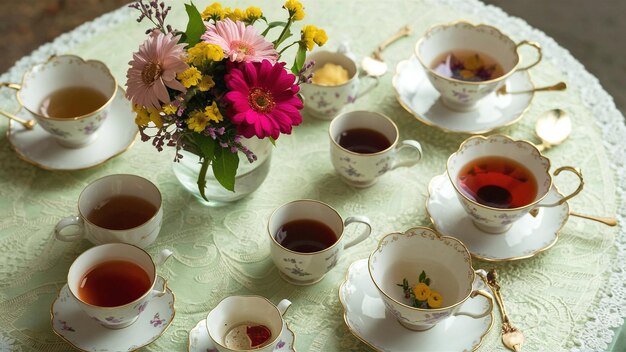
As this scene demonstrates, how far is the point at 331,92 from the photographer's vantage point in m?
1.79

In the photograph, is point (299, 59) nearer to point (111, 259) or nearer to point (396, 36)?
point (111, 259)

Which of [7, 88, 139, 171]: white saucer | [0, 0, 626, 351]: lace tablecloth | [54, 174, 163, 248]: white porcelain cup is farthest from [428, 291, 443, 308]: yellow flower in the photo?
[7, 88, 139, 171]: white saucer

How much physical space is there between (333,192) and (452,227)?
11.3 inches

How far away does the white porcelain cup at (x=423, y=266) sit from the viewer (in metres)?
1.39

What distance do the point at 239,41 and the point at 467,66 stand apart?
2.59 feet

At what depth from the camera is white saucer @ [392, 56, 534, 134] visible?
185cm

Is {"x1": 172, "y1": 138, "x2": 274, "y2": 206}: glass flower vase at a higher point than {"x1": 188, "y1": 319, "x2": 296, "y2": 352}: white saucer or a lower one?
higher

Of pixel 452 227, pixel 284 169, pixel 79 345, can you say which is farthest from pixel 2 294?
pixel 452 227

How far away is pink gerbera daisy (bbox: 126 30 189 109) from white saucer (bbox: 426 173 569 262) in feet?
2.15

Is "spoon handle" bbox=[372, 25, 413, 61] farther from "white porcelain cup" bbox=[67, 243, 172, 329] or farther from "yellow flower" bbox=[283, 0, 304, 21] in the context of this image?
"white porcelain cup" bbox=[67, 243, 172, 329]

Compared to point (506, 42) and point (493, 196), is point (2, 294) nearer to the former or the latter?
point (493, 196)

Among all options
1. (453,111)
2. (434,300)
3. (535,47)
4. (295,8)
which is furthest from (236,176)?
(535,47)

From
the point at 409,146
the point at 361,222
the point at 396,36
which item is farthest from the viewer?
the point at 396,36

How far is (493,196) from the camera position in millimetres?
1591
